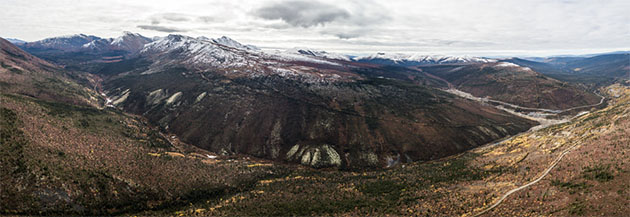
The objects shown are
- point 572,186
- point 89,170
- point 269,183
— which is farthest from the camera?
point 269,183

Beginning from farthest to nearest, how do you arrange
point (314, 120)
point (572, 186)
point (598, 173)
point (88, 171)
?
point (314, 120)
point (88, 171)
point (598, 173)
point (572, 186)

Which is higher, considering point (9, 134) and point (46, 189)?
point (9, 134)

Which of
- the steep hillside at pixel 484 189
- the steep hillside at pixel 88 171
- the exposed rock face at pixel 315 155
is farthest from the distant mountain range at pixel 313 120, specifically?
the steep hillside at pixel 484 189

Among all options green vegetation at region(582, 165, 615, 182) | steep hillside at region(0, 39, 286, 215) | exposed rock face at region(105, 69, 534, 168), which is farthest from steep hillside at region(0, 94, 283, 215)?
green vegetation at region(582, 165, 615, 182)

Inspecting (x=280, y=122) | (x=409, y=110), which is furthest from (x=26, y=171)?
(x=409, y=110)

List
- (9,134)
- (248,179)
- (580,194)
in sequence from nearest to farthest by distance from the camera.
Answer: (580,194)
(9,134)
(248,179)

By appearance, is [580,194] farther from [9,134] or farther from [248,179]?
[9,134]

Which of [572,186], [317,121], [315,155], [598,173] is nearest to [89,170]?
[315,155]

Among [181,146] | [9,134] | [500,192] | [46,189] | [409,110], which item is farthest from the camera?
[409,110]

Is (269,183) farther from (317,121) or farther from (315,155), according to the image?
(317,121)
